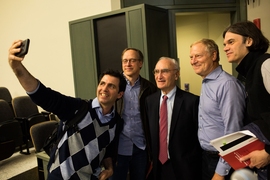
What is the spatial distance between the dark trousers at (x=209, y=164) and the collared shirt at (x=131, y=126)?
565 mm

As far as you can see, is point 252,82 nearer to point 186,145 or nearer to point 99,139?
point 186,145

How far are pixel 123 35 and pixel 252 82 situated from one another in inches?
88.6

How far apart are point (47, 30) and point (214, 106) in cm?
438


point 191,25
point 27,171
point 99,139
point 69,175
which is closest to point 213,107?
point 99,139

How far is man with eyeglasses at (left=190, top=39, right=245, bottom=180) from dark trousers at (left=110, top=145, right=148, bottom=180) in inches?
22.4

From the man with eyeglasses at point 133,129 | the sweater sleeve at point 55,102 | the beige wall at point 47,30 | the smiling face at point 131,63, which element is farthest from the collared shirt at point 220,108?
the beige wall at point 47,30

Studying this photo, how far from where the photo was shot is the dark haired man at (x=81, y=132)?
141 cm

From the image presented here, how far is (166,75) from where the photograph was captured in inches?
77.9

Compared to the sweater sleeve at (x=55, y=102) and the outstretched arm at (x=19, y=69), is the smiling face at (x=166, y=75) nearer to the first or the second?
the sweater sleeve at (x=55, y=102)

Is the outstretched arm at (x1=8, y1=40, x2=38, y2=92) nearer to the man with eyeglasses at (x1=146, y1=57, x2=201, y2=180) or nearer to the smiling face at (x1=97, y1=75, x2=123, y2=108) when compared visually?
the smiling face at (x1=97, y1=75, x2=123, y2=108)

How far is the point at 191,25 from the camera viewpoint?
493cm

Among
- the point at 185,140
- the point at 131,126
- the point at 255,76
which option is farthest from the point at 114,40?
the point at 255,76

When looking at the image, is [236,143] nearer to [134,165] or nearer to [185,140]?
[185,140]

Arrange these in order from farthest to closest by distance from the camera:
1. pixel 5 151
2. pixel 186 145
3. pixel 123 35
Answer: pixel 5 151 < pixel 123 35 < pixel 186 145
